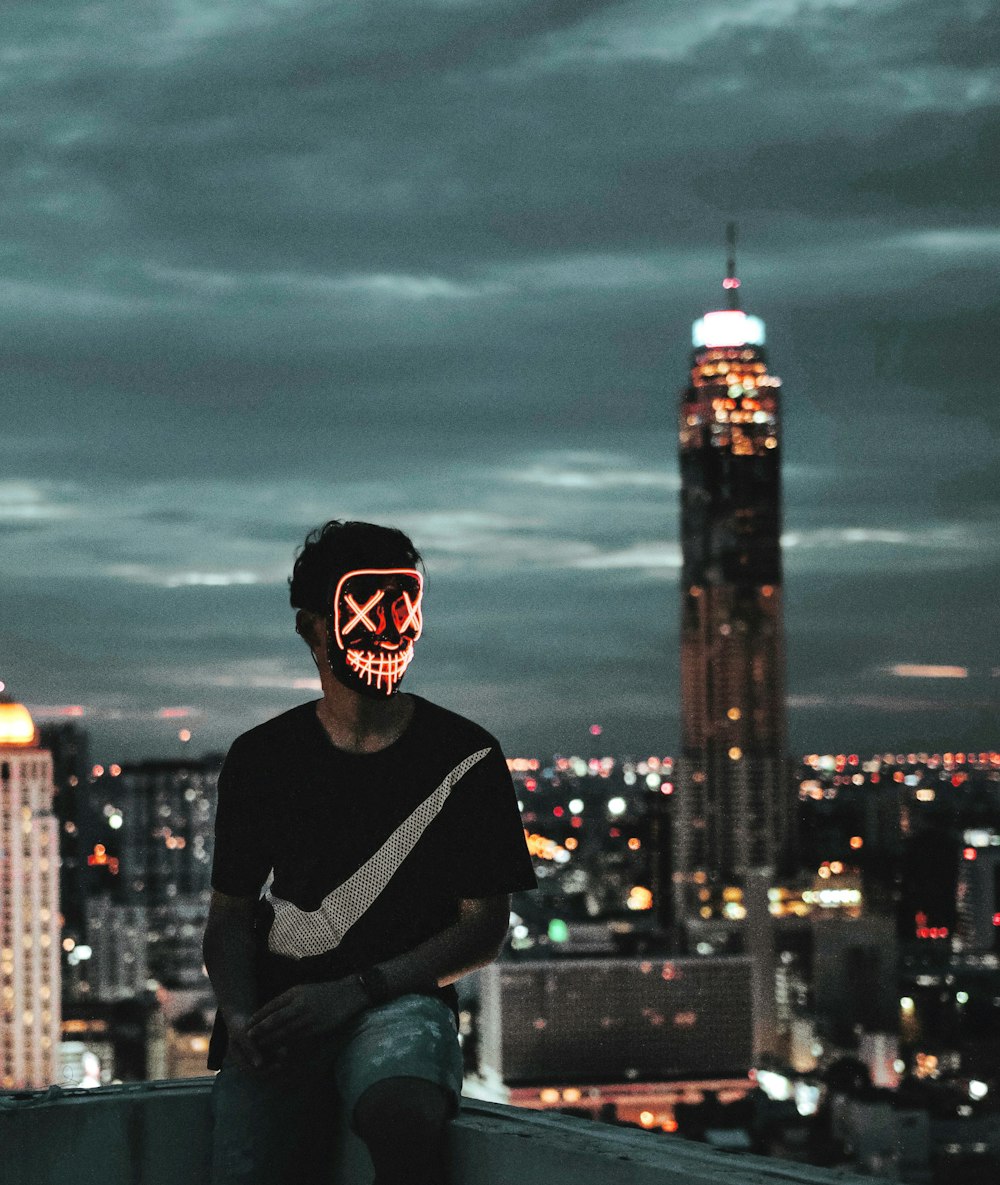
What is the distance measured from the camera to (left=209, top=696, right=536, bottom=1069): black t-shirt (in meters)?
2.11

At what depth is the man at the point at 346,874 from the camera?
2057mm

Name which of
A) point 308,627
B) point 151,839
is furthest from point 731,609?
point 308,627

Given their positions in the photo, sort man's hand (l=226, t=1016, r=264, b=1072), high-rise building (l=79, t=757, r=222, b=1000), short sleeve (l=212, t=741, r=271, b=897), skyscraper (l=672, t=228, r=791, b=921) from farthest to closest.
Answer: skyscraper (l=672, t=228, r=791, b=921)
high-rise building (l=79, t=757, r=222, b=1000)
short sleeve (l=212, t=741, r=271, b=897)
man's hand (l=226, t=1016, r=264, b=1072)

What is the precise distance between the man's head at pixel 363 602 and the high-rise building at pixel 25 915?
30.7 m

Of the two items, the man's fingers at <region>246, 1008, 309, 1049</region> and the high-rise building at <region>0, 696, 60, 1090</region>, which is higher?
the man's fingers at <region>246, 1008, 309, 1049</region>

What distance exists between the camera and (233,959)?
213 centimetres

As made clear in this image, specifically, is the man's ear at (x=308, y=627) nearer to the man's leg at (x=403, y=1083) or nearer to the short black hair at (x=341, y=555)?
the short black hair at (x=341, y=555)

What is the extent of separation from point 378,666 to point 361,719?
68 millimetres

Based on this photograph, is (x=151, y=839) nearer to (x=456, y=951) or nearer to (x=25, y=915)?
(x=25, y=915)

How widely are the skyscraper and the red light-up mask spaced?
4896cm

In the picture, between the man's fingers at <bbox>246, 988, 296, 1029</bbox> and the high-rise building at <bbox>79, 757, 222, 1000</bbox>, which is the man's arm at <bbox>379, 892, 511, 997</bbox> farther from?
the high-rise building at <bbox>79, 757, 222, 1000</bbox>

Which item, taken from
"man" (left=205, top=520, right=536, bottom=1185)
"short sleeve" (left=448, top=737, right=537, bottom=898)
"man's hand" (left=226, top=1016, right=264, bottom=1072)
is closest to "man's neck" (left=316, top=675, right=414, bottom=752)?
"man" (left=205, top=520, right=536, bottom=1185)

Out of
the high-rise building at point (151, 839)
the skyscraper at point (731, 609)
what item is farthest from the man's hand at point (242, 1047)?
the skyscraper at point (731, 609)

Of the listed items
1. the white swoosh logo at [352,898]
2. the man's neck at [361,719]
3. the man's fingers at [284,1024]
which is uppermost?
the man's neck at [361,719]
